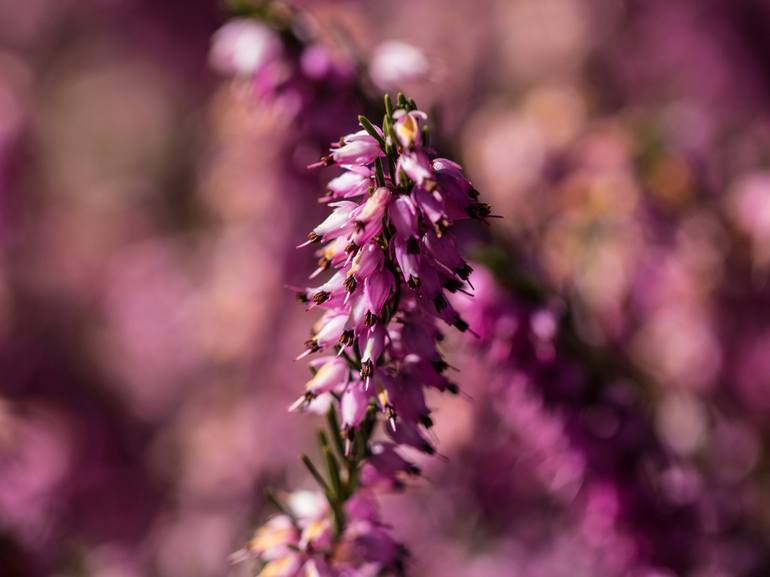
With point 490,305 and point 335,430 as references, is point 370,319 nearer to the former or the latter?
point 335,430

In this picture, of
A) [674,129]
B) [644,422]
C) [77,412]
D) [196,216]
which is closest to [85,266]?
[196,216]

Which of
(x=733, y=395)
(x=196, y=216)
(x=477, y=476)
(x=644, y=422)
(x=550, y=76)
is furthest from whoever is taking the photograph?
(x=196, y=216)

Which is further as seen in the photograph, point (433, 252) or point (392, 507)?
point (392, 507)

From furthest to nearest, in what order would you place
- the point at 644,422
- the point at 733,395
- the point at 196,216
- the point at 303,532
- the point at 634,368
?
the point at 196,216 → the point at 733,395 → the point at 634,368 → the point at 644,422 → the point at 303,532

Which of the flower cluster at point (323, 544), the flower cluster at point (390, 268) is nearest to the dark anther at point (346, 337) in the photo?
Answer: the flower cluster at point (390, 268)

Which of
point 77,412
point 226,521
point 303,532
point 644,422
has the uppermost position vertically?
point 77,412

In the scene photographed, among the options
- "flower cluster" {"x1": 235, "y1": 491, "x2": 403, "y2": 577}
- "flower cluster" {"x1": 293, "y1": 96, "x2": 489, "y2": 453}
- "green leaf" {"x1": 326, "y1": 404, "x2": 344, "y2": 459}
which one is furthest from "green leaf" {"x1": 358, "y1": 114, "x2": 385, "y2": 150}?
"flower cluster" {"x1": 235, "y1": 491, "x2": 403, "y2": 577}

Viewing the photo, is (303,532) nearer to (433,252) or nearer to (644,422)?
(433,252)

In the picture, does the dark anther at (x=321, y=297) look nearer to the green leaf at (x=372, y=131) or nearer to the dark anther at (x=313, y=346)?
the dark anther at (x=313, y=346)
